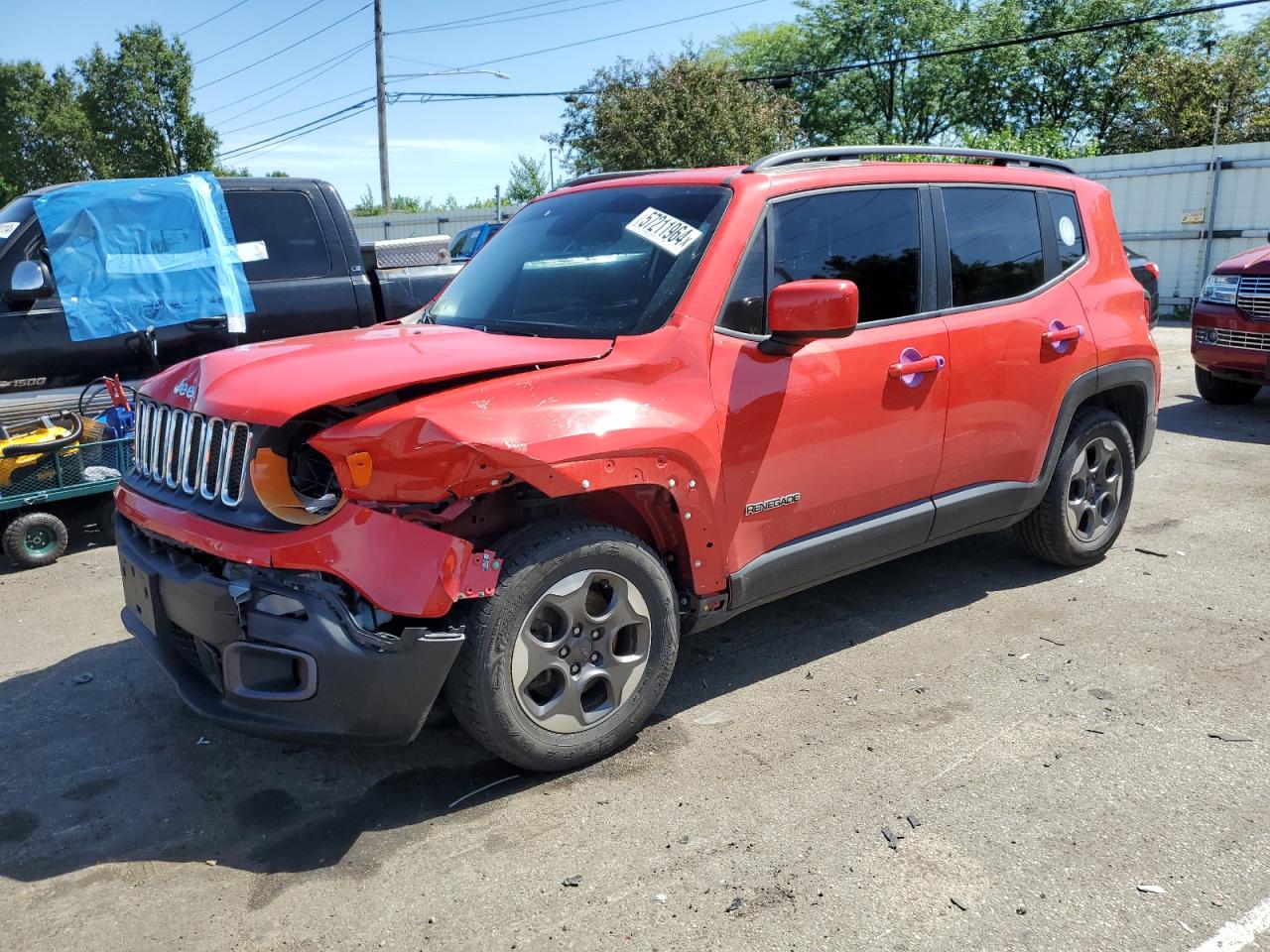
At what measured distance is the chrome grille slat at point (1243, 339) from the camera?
28.5 feet

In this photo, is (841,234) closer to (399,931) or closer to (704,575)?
(704,575)

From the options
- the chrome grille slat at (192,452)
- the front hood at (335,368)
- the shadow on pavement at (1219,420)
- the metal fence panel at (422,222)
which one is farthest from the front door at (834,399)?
the metal fence panel at (422,222)

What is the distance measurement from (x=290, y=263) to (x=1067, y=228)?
497 cm

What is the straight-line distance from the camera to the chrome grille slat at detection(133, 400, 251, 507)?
2990 mm

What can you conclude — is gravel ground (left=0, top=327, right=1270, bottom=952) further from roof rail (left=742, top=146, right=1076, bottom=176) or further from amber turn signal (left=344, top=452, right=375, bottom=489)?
roof rail (left=742, top=146, right=1076, bottom=176)

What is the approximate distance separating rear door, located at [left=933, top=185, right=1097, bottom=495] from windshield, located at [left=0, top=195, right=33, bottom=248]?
550cm

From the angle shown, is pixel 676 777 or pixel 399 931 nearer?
pixel 399 931

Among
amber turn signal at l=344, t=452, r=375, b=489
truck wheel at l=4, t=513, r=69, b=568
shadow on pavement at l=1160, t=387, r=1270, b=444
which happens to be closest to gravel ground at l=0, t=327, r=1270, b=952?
amber turn signal at l=344, t=452, r=375, b=489

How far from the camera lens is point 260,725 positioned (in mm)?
2863

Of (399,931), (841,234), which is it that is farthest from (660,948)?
(841,234)

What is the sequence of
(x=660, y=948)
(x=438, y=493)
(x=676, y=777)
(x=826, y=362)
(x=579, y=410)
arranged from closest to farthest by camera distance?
Answer: 1. (x=660, y=948)
2. (x=438, y=493)
3. (x=579, y=410)
4. (x=676, y=777)
5. (x=826, y=362)

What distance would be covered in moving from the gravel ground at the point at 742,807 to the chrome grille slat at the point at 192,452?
3.19 ft

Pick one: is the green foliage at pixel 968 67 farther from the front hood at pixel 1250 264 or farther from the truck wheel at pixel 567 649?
the truck wheel at pixel 567 649

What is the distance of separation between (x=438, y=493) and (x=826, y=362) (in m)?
1.60
